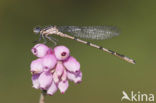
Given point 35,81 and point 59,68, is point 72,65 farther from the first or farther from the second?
point 35,81

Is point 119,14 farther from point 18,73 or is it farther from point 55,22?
point 18,73

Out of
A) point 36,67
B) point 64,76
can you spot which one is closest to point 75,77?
point 64,76

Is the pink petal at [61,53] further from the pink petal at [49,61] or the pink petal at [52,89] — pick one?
the pink petal at [52,89]

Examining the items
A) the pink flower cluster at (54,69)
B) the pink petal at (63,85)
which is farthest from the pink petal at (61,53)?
the pink petal at (63,85)

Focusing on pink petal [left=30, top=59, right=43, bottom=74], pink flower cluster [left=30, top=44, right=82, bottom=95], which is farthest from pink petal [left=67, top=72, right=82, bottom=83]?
pink petal [left=30, top=59, right=43, bottom=74]

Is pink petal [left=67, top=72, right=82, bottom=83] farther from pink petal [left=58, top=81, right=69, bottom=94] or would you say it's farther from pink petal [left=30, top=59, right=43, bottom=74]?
pink petal [left=30, top=59, right=43, bottom=74]

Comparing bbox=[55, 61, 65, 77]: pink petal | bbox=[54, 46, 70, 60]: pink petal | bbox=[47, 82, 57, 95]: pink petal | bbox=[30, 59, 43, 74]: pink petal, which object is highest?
bbox=[54, 46, 70, 60]: pink petal

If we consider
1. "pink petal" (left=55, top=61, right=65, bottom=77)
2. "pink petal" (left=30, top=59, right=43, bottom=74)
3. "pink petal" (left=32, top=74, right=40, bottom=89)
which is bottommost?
"pink petal" (left=32, top=74, right=40, bottom=89)

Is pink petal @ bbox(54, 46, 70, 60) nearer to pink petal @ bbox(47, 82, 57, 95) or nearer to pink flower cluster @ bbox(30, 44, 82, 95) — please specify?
pink flower cluster @ bbox(30, 44, 82, 95)

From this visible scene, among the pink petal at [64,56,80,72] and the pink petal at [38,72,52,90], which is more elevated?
the pink petal at [64,56,80,72]
